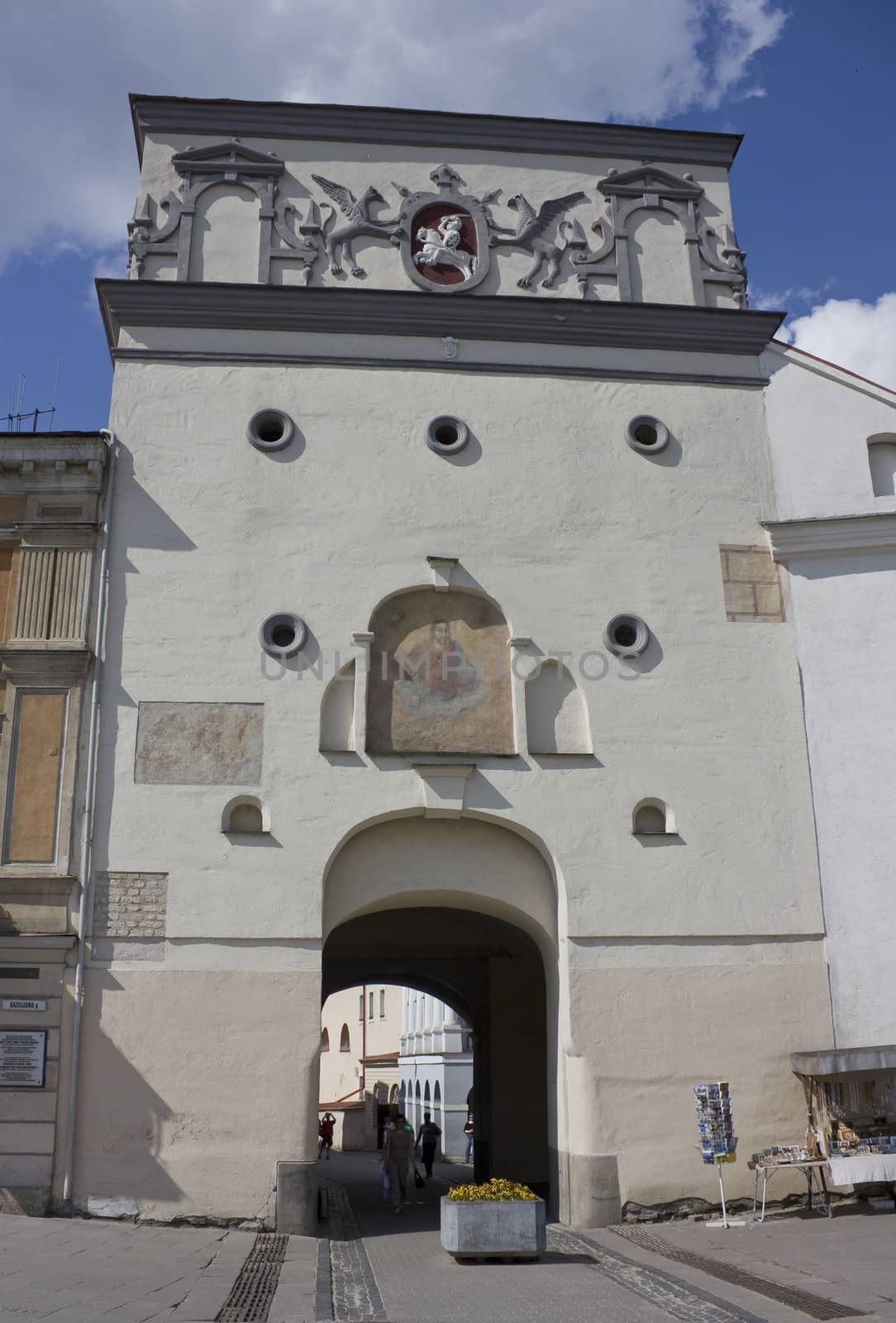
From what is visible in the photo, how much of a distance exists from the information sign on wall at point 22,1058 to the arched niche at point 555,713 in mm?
5586

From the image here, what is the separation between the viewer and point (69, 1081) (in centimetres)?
1184

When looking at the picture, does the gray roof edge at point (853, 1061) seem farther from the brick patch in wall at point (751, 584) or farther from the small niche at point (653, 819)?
the brick patch in wall at point (751, 584)

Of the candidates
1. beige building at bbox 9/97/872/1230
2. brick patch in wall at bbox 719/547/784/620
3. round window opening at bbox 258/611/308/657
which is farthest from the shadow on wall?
brick patch in wall at bbox 719/547/784/620

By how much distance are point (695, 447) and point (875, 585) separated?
2549 millimetres

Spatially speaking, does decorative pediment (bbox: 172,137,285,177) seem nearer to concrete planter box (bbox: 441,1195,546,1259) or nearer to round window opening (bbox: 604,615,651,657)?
round window opening (bbox: 604,615,651,657)

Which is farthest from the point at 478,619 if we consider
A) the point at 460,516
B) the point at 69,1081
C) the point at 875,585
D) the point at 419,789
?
the point at 69,1081

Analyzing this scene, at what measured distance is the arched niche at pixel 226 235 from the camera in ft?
48.4

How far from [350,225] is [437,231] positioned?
1050 millimetres

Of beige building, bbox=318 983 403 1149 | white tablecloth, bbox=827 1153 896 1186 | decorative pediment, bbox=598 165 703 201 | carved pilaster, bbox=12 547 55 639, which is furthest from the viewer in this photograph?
beige building, bbox=318 983 403 1149

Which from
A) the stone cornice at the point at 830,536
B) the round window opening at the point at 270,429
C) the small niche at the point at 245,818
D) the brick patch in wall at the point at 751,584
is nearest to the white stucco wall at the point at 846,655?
the stone cornice at the point at 830,536

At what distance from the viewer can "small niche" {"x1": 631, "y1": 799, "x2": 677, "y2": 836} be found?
1319 cm

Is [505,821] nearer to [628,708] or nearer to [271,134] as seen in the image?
[628,708]

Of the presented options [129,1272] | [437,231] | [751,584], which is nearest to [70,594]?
[437,231]

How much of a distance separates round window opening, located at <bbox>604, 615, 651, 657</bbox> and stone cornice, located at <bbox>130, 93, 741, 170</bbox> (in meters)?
6.23
